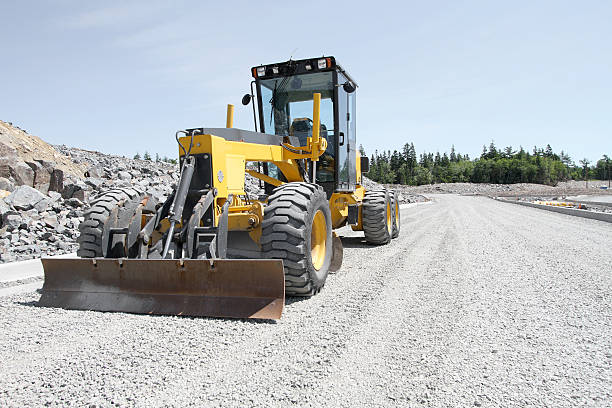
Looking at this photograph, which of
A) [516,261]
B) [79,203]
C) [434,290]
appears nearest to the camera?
[434,290]

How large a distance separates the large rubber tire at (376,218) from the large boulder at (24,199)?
7.62 m

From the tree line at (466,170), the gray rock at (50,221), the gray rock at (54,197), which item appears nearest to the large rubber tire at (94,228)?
the gray rock at (50,221)

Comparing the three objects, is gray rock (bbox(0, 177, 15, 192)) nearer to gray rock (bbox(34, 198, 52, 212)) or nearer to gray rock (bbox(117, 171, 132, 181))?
gray rock (bbox(34, 198, 52, 212))

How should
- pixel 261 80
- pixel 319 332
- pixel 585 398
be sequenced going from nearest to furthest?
pixel 585 398 → pixel 319 332 → pixel 261 80

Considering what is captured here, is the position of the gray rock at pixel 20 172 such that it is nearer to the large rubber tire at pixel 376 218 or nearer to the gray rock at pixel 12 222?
the gray rock at pixel 12 222

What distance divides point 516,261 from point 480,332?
Result: 3.72 meters

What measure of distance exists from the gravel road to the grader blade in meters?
0.14

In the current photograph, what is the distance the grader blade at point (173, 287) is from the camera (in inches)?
145

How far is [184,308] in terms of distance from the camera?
377 cm

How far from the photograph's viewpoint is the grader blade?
3.68m

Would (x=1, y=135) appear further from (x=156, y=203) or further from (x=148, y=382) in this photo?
(x=148, y=382)

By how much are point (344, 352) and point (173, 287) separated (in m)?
1.79

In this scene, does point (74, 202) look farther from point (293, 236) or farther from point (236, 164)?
point (293, 236)

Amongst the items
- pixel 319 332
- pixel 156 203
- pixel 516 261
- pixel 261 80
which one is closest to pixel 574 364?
pixel 319 332
